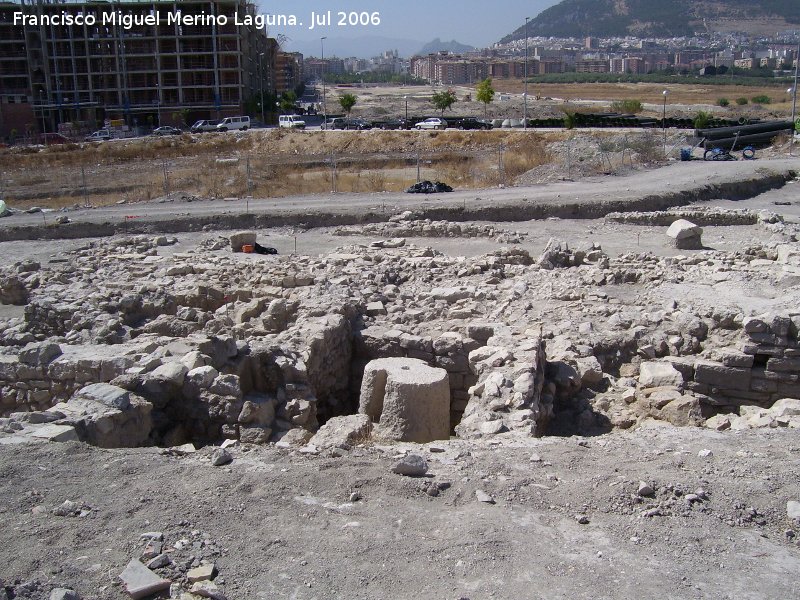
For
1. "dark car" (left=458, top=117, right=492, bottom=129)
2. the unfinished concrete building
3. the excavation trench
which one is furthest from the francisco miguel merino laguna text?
the excavation trench

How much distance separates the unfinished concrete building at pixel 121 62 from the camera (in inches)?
2594

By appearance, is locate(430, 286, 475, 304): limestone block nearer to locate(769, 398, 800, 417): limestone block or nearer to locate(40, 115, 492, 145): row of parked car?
locate(769, 398, 800, 417): limestone block

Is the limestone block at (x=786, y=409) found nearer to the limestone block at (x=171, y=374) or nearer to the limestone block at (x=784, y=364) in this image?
the limestone block at (x=784, y=364)

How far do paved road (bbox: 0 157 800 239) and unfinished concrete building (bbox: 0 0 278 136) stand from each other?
42.4m

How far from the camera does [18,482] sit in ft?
19.7

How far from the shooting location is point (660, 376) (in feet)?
32.0

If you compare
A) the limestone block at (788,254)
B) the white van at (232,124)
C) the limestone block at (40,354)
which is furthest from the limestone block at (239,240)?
the white van at (232,124)

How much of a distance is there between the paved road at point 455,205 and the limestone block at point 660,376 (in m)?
14.5

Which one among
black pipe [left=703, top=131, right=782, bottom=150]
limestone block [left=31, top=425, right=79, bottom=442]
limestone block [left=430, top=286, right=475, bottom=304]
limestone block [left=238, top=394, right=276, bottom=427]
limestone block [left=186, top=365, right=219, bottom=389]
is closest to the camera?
limestone block [left=31, top=425, right=79, bottom=442]

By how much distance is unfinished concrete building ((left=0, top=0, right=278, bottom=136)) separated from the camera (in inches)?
2594

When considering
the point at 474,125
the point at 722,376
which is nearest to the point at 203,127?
the point at 474,125

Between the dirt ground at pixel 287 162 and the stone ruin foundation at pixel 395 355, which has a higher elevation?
the dirt ground at pixel 287 162

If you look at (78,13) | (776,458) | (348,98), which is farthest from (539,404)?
(78,13)

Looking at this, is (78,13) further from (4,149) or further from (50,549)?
(50,549)
